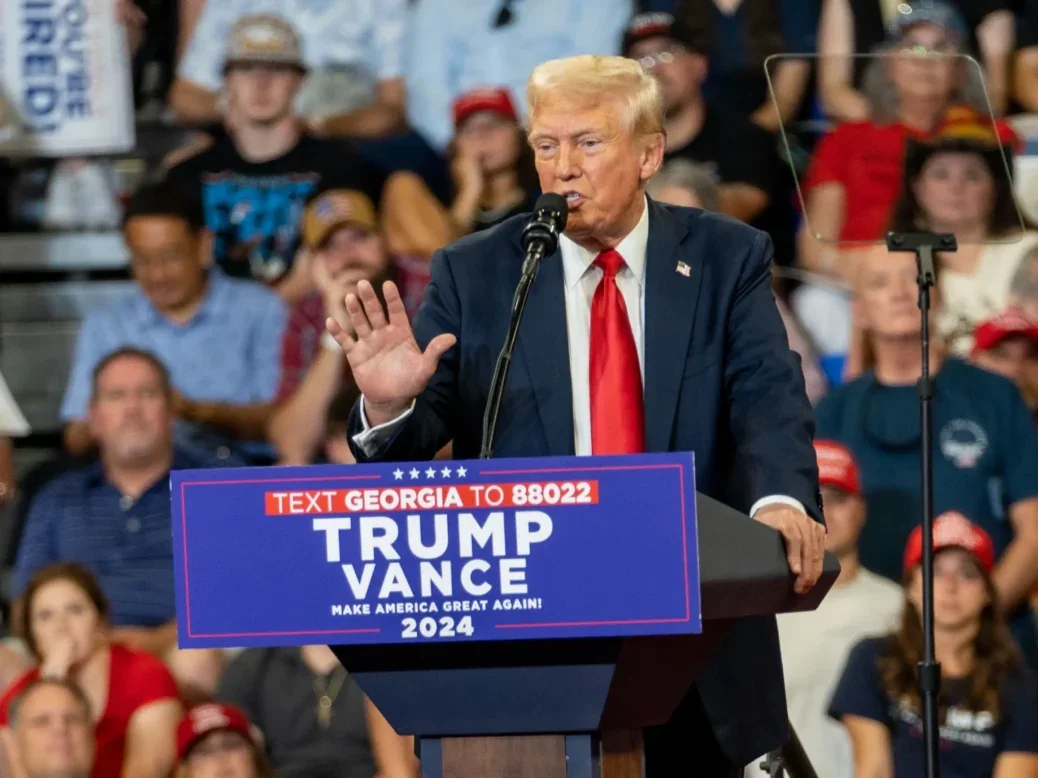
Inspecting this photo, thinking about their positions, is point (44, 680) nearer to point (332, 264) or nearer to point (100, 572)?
point (100, 572)

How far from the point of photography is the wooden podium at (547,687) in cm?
163

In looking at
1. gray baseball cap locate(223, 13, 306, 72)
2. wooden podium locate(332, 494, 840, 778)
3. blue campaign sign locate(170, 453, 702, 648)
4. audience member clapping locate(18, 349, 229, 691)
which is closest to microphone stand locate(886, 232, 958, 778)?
wooden podium locate(332, 494, 840, 778)

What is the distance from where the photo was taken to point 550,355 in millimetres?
2033

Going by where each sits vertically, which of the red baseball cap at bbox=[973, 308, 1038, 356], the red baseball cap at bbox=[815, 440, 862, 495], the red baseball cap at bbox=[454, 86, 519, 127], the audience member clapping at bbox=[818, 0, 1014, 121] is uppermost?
the audience member clapping at bbox=[818, 0, 1014, 121]

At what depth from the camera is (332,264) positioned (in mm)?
4816

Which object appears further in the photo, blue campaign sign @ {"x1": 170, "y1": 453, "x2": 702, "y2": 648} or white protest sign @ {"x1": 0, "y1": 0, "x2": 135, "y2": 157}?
white protest sign @ {"x1": 0, "y1": 0, "x2": 135, "y2": 157}

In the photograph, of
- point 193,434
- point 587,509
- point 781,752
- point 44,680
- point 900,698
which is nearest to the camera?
point 587,509

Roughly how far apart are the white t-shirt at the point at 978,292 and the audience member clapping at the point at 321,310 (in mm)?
1487

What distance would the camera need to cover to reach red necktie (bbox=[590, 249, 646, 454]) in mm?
2021

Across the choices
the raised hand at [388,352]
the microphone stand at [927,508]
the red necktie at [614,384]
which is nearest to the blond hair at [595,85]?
the red necktie at [614,384]

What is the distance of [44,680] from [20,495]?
2.09 feet

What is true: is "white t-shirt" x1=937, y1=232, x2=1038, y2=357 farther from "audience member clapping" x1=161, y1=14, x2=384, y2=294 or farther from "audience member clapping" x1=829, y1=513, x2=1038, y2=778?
"audience member clapping" x1=161, y1=14, x2=384, y2=294

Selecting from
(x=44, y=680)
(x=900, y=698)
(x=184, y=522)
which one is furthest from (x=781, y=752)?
(x=44, y=680)

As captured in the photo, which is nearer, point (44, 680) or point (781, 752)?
point (781, 752)
